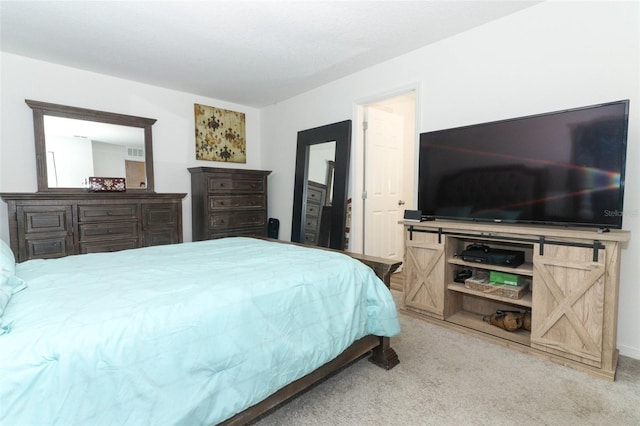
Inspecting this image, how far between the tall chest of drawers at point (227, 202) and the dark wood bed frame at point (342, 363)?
252 centimetres

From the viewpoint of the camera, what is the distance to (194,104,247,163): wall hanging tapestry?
4.35 metres

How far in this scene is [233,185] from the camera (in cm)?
415

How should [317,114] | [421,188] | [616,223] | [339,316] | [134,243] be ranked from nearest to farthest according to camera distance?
[339,316] → [616,223] → [421,188] → [134,243] → [317,114]

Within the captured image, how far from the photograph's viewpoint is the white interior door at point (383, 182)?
151 inches

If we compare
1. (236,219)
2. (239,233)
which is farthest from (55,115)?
(239,233)

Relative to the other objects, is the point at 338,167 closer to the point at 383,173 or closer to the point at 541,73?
the point at 383,173

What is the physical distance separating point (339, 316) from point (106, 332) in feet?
3.28

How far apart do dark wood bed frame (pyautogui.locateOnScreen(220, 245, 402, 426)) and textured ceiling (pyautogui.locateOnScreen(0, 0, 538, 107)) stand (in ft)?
6.21

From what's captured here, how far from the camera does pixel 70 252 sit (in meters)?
3.11

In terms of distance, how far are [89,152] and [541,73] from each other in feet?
14.3

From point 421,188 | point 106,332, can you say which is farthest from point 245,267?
point 421,188

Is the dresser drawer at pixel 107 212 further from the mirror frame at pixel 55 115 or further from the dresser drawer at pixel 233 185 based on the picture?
the dresser drawer at pixel 233 185

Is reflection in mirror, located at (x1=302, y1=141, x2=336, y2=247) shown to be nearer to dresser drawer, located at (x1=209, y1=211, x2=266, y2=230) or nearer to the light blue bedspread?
dresser drawer, located at (x1=209, y1=211, x2=266, y2=230)

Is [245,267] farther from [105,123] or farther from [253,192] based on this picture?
[105,123]
